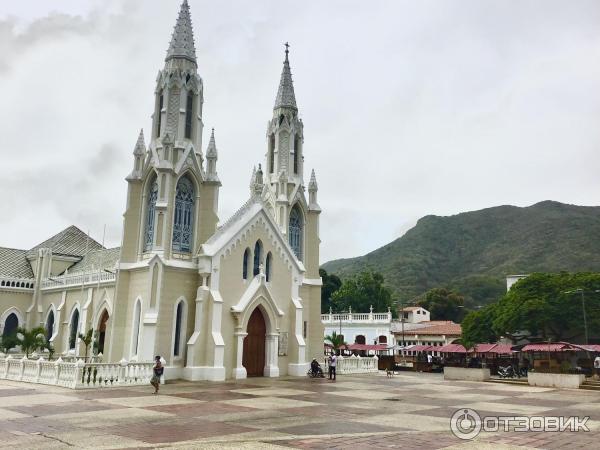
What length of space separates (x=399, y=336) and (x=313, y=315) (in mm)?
26570

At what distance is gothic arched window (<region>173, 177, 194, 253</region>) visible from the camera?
29188 millimetres

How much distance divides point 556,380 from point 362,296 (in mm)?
44544

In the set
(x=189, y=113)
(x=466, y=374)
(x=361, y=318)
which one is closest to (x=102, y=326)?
(x=189, y=113)

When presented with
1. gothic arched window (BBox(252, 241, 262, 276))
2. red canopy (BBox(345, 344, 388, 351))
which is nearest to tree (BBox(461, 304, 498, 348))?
red canopy (BBox(345, 344, 388, 351))

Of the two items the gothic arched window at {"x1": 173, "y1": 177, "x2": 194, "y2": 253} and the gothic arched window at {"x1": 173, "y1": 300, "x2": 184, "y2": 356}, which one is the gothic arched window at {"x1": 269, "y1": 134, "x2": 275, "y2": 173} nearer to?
the gothic arched window at {"x1": 173, "y1": 177, "x2": 194, "y2": 253}

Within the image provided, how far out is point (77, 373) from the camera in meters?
21.5

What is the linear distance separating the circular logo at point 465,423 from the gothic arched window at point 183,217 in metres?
17.3

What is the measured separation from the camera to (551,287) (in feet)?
164

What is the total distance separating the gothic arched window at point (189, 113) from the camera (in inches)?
1227

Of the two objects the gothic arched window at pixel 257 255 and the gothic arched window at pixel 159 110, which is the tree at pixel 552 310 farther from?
the gothic arched window at pixel 159 110

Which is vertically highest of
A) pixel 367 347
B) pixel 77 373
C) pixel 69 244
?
pixel 69 244

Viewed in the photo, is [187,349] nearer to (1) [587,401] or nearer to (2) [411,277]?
(1) [587,401]

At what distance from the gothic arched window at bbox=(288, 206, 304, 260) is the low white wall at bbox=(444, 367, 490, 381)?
12081mm

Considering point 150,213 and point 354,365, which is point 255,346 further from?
point 150,213
